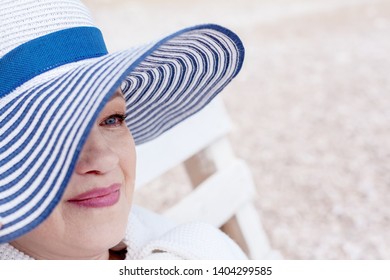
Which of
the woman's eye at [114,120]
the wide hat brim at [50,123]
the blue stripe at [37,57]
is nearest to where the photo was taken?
the wide hat brim at [50,123]

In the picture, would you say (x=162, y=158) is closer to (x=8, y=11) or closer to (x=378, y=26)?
(x=8, y=11)

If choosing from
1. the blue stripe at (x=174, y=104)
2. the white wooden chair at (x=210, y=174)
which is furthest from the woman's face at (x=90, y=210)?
the white wooden chair at (x=210, y=174)

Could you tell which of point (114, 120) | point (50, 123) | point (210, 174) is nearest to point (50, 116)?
point (50, 123)

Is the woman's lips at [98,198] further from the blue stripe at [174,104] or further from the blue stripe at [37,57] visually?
the blue stripe at [174,104]

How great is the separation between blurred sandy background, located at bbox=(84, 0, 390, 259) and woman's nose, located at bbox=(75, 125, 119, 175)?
84.9 inches

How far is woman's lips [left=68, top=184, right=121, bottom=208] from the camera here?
1.15 meters

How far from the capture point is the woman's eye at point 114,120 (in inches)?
49.5

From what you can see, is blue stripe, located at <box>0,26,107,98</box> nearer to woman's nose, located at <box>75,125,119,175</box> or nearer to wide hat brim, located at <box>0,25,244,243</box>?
wide hat brim, located at <box>0,25,244,243</box>

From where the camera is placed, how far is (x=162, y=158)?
1844 mm

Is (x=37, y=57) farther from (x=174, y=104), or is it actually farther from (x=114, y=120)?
(x=174, y=104)

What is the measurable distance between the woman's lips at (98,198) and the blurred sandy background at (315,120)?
2113 mm

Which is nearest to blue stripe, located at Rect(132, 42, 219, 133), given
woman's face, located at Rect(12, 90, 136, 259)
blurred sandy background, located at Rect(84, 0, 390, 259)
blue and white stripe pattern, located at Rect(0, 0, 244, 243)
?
blue and white stripe pattern, located at Rect(0, 0, 244, 243)

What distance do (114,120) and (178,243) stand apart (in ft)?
1.09
